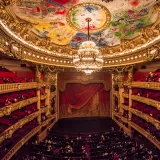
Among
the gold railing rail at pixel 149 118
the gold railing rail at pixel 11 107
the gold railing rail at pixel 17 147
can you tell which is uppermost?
the gold railing rail at pixel 11 107

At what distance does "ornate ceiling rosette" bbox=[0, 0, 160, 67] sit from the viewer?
8.62m

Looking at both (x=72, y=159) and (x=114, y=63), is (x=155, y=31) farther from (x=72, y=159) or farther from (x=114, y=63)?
(x=72, y=159)

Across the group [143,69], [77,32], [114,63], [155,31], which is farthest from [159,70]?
[77,32]

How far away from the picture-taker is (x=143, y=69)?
49.0ft

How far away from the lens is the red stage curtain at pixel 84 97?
18.8 metres

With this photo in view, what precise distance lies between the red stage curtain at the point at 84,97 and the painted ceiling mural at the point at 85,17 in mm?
6729

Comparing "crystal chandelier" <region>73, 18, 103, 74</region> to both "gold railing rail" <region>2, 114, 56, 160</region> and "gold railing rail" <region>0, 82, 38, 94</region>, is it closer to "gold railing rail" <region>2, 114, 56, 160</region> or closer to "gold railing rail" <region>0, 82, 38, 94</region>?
"gold railing rail" <region>0, 82, 38, 94</region>

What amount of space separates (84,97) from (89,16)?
10.6m

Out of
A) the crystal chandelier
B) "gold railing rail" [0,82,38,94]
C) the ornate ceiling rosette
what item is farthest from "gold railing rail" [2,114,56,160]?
the crystal chandelier

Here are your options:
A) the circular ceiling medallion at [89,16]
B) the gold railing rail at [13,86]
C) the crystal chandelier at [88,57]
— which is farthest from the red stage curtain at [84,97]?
the crystal chandelier at [88,57]

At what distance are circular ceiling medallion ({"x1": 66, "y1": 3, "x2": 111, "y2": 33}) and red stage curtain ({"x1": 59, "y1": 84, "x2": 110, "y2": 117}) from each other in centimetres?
821

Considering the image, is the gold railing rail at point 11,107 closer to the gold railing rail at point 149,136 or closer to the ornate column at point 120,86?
the gold railing rail at point 149,136

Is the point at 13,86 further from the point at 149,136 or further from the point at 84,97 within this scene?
the point at 84,97

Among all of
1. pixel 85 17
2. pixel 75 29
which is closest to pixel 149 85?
pixel 85 17
